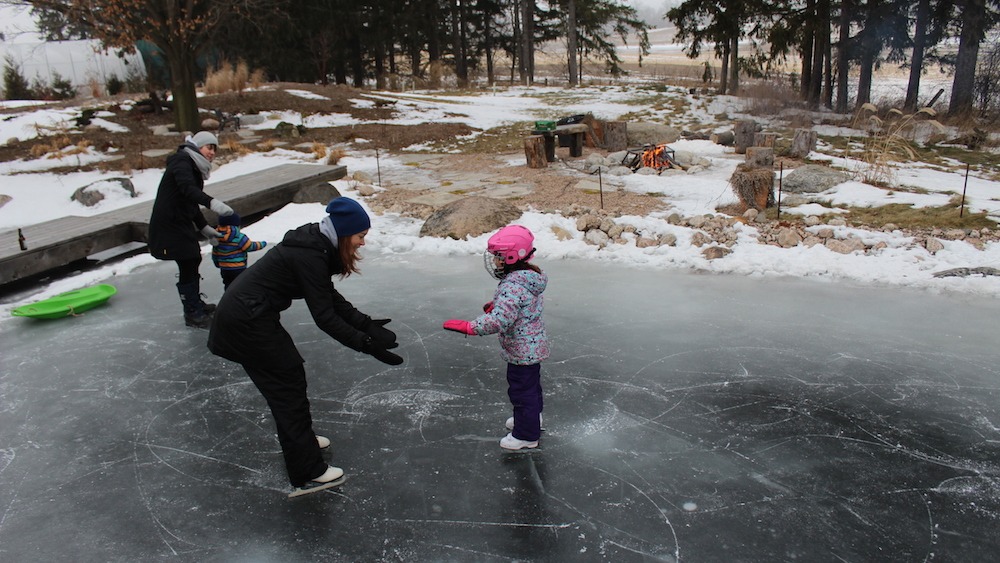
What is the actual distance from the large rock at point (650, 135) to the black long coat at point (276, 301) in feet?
40.3

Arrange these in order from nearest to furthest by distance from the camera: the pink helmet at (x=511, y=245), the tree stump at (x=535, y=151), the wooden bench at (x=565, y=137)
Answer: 1. the pink helmet at (x=511, y=245)
2. the tree stump at (x=535, y=151)
3. the wooden bench at (x=565, y=137)

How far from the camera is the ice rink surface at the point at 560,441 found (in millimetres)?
2967

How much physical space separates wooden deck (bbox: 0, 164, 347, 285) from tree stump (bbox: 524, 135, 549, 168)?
3.27 m

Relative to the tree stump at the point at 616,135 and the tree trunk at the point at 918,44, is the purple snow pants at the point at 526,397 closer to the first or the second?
the tree stump at the point at 616,135

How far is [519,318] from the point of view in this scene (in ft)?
11.0

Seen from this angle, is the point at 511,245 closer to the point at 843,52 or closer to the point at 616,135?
the point at 616,135

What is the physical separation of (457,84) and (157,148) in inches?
733

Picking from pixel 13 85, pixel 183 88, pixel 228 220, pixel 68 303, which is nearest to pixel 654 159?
pixel 228 220

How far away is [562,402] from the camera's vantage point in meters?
4.11

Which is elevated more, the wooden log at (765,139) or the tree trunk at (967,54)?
the tree trunk at (967,54)

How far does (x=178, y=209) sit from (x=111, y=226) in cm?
309

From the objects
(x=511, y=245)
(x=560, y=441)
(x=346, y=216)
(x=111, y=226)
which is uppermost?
(x=346, y=216)

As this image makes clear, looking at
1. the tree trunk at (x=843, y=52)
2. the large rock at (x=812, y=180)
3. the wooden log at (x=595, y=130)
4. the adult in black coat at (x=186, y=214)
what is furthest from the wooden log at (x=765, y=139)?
the adult in black coat at (x=186, y=214)

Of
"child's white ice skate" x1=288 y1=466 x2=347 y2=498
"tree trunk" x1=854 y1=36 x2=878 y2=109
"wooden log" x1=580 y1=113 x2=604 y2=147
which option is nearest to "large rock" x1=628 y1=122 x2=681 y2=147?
"wooden log" x1=580 y1=113 x2=604 y2=147
